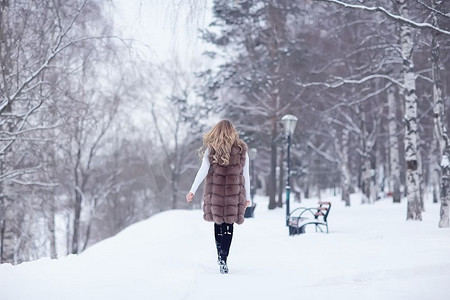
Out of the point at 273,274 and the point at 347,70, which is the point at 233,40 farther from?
the point at 273,274

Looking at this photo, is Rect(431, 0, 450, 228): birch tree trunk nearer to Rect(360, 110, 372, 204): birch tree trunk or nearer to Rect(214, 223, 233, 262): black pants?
Rect(214, 223, 233, 262): black pants

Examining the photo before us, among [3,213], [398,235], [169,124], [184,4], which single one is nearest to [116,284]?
[184,4]

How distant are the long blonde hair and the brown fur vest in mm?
73

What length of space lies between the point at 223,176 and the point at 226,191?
189 mm

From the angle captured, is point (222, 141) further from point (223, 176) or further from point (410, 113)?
point (410, 113)

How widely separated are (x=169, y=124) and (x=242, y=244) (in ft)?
70.9

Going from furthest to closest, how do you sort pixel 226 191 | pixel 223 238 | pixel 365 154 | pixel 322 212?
pixel 365 154 < pixel 322 212 < pixel 223 238 < pixel 226 191

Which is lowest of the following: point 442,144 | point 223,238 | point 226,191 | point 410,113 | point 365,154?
point 223,238

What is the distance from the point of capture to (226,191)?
18.9ft

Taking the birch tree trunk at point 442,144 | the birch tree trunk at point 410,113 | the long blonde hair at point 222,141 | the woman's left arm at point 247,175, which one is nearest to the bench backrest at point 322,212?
Answer: the birch tree trunk at point 410,113

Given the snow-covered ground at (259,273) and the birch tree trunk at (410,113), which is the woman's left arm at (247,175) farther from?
the birch tree trunk at (410,113)

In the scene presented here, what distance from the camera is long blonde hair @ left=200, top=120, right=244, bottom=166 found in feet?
18.5

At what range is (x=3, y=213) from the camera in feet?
42.9

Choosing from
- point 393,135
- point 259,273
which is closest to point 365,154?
point 393,135
